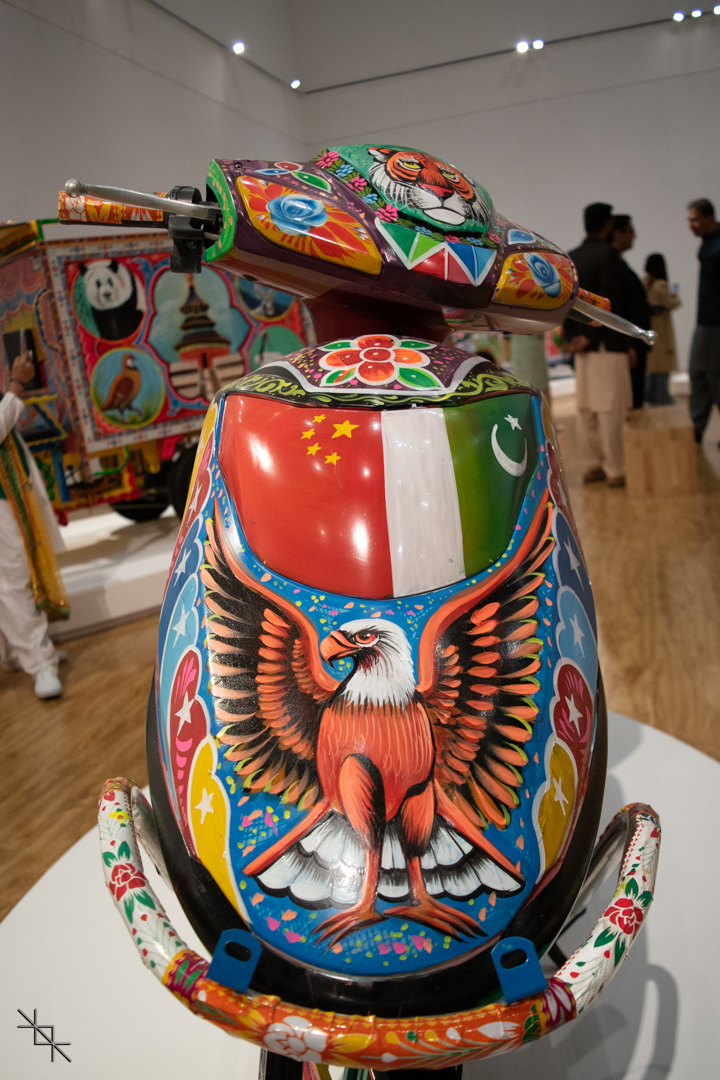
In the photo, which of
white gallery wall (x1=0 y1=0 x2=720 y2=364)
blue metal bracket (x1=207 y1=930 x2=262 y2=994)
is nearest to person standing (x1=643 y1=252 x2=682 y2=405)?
white gallery wall (x1=0 y1=0 x2=720 y2=364)

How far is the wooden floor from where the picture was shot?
2.23 metres

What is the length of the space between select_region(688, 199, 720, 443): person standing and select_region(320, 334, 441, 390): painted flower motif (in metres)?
4.56

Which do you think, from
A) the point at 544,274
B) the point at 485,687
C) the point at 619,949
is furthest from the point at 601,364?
the point at 619,949

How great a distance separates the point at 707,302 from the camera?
5.20 meters

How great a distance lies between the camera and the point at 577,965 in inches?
31.9

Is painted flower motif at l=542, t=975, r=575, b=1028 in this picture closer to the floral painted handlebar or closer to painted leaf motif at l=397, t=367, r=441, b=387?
the floral painted handlebar

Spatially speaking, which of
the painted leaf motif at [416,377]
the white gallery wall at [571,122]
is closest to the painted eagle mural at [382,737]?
the painted leaf motif at [416,377]

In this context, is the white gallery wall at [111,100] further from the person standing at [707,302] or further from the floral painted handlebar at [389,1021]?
the floral painted handlebar at [389,1021]

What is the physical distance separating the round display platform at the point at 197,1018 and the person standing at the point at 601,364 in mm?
3693

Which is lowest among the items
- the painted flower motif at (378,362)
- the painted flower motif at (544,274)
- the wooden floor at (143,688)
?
the wooden floor at (143,688)

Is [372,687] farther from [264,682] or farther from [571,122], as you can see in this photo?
[571,122]

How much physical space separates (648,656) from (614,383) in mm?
2588

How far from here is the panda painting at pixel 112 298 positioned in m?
3.79

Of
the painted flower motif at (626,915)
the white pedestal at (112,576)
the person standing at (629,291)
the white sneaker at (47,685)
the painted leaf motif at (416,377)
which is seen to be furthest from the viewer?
the person standing at (629,291)
